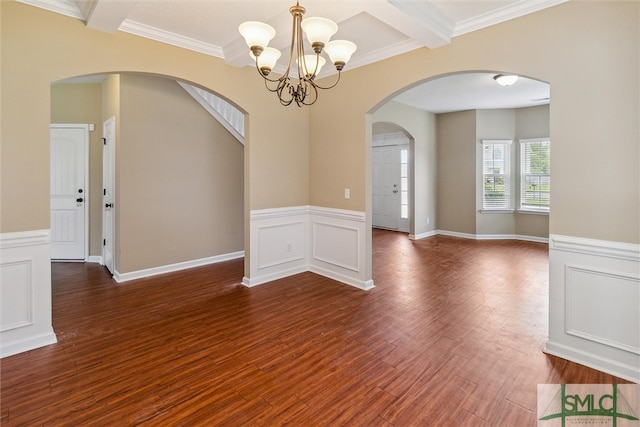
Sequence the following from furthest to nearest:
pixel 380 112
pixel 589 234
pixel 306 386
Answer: pixel 380 112 → pixel 589 234 → pixel 306 386

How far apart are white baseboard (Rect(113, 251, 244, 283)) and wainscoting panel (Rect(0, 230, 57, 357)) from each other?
165cm

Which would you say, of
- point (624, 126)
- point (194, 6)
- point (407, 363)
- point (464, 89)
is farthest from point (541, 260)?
point (194, 6)

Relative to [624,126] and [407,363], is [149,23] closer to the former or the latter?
[407,363]

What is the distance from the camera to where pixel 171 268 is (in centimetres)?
481

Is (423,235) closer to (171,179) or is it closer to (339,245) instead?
(339,245)

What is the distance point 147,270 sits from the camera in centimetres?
457

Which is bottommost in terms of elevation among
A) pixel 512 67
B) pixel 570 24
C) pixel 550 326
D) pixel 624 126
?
pixel 550 326

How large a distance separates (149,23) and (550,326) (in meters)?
4.39

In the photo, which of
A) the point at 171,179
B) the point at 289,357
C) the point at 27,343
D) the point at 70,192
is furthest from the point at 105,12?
the point at 70,192

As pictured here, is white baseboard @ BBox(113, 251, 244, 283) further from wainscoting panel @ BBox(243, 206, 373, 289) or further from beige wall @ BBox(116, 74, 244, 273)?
wainscoting panel @ BBox(243, 206, 373, 289)

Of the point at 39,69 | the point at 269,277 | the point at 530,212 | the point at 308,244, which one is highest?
the point at 39,69

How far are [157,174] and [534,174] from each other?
7328 mm

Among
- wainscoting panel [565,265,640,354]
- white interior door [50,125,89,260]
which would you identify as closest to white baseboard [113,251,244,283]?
white interior door [50,125,89,260]

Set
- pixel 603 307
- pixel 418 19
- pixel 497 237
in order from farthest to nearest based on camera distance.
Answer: pixel 497 237 < pixel 418 19 < pixel 603 307
